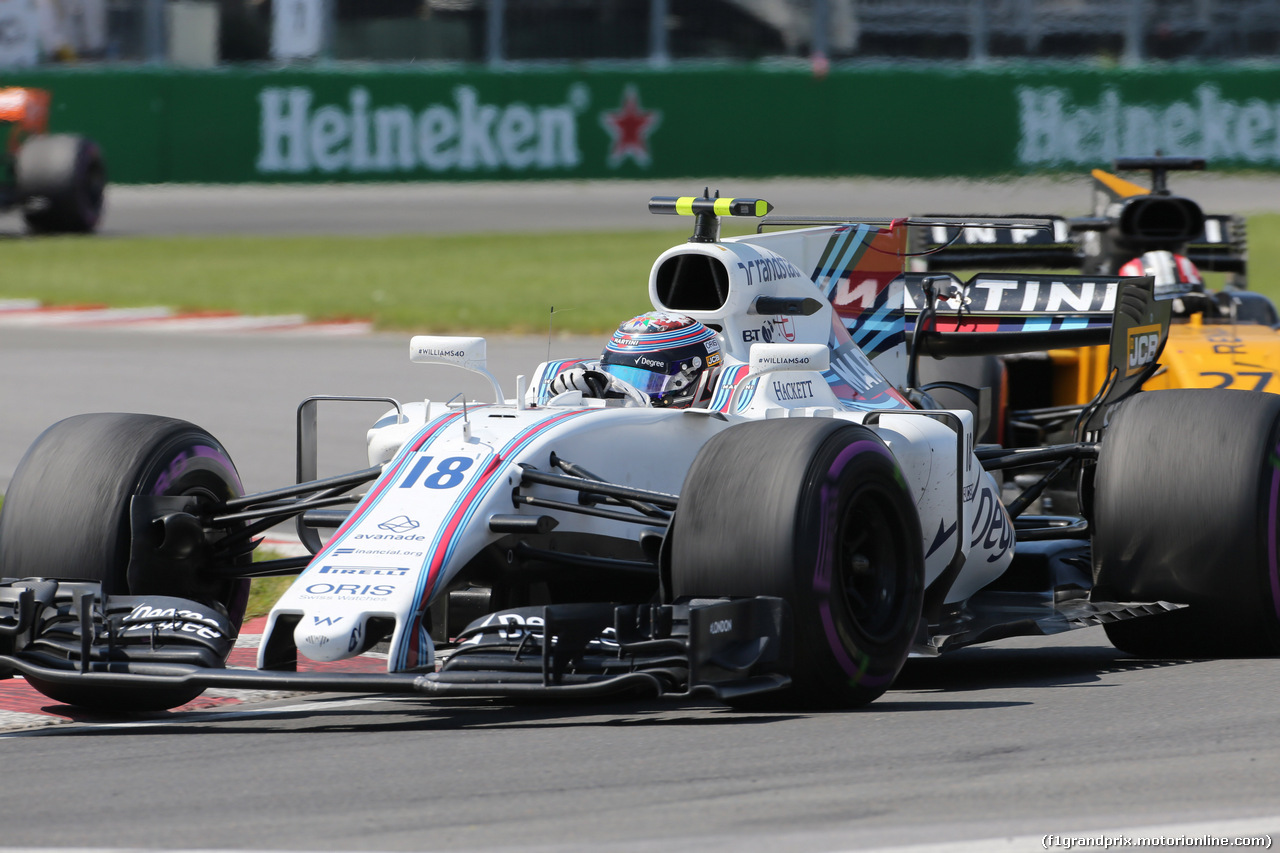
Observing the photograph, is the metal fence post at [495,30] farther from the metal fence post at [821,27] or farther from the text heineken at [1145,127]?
the text heineken at [1145,127]

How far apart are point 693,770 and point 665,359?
224 centimetres

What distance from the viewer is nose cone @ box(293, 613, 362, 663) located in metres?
5.56

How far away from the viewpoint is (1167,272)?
1148 centimetres

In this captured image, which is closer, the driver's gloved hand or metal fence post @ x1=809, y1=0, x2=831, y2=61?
the driver's gloved hand

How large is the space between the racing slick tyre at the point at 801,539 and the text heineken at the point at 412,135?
2861 cm

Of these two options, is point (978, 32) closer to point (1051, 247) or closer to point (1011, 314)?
point (1051, 247)

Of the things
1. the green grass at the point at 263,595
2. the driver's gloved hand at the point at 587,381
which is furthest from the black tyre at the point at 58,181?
the driver's gloved hand at the point at 587,381

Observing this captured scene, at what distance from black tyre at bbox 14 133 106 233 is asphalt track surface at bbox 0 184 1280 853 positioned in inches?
854

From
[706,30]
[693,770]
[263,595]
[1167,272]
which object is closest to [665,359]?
[693,770]

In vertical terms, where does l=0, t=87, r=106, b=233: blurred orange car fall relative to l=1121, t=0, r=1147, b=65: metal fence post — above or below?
below

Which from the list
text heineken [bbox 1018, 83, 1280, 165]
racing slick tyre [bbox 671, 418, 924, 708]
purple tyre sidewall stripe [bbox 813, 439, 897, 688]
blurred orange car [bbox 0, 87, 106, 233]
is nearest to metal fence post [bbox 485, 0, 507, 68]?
text heineken [bbox 1018, 83, 1280, 165]

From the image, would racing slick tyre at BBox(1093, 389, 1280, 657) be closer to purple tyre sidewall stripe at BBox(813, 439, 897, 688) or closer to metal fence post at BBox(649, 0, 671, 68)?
purple tyre sidewall stripe at BBox(813, 439, 897, 688)

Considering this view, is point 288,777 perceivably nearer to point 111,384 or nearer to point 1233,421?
point 1233,421

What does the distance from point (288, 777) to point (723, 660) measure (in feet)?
4.08
